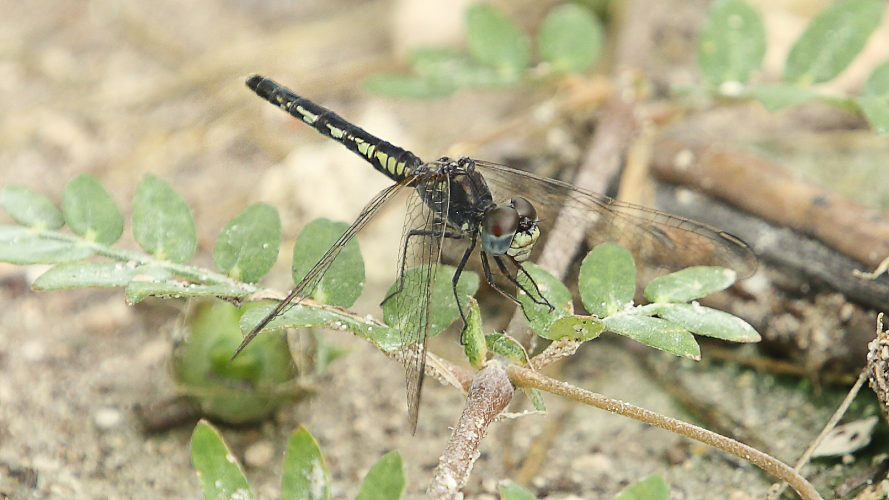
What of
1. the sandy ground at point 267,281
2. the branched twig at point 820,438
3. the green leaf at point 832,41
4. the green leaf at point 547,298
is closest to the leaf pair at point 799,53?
the green leaf at point 832,41

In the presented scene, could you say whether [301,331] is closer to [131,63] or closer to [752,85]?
[752,85]

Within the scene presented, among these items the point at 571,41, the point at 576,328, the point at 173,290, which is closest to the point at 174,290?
the point at 173,290

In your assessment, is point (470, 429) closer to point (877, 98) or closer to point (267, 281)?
point (267, 281)

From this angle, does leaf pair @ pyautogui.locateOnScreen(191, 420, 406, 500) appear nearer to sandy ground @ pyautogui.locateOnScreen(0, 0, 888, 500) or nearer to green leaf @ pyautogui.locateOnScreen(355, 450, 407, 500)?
green leaf @ pyautogui.locateOnScreen(355, 450, 407, 500)

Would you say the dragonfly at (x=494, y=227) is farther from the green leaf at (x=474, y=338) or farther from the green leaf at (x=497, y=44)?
the green leaf at (x=497, y=44)

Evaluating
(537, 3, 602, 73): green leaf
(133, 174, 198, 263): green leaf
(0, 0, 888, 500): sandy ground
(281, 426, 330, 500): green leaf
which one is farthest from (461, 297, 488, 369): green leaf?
(537, 3, 602, 73): green leaf

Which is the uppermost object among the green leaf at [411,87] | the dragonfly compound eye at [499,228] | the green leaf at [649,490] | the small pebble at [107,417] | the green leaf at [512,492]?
the green leaf at [411,87]

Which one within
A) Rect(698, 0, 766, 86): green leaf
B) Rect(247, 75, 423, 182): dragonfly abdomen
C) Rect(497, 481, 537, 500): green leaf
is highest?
Rect(698, 0, 766, 86): green leaf
